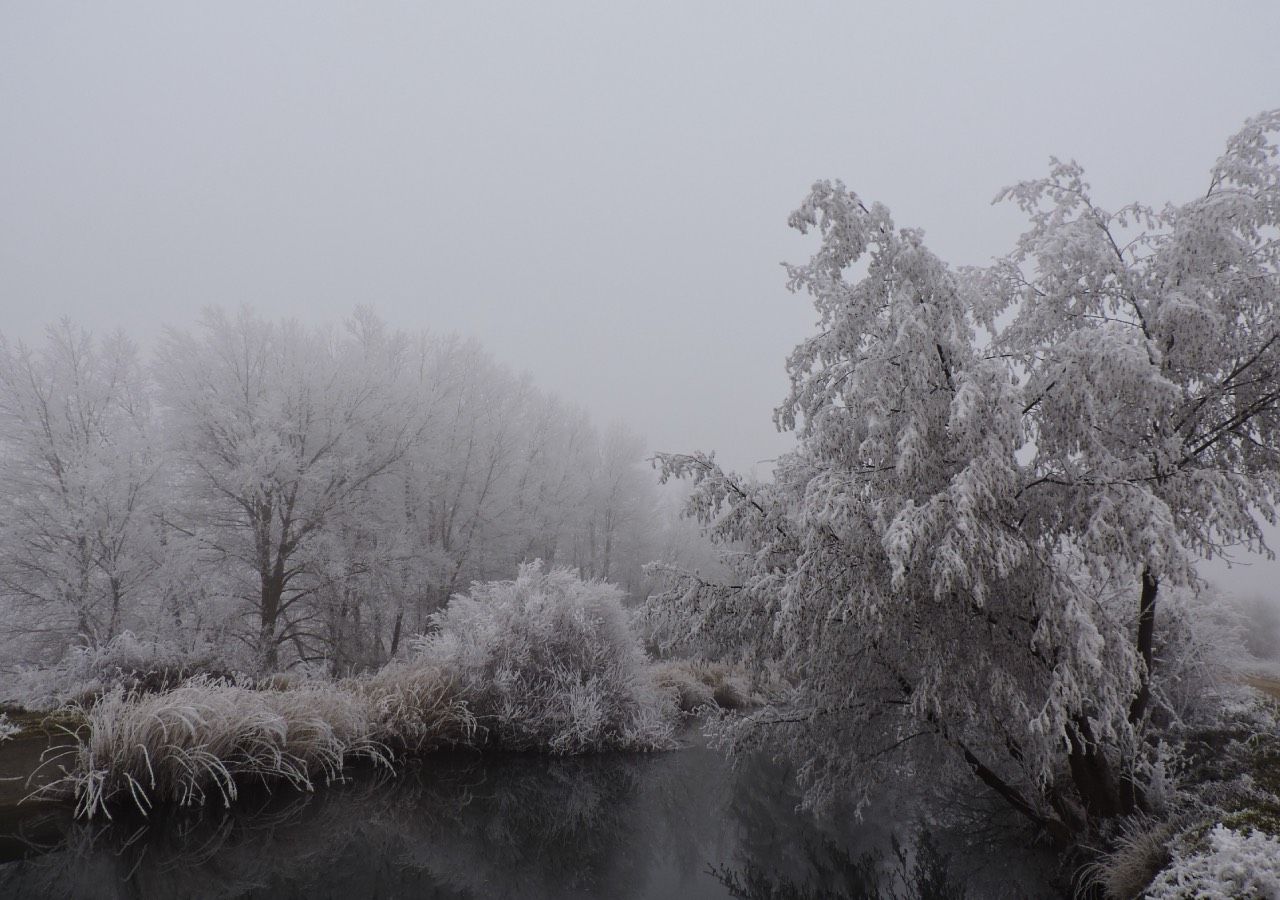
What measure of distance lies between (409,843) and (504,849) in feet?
3.00

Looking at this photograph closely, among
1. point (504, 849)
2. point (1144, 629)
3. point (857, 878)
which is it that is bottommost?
point (504, 849)

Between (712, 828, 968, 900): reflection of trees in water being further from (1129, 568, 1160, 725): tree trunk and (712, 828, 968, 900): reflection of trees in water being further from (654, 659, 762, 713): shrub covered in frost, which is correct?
(654, 659, 762, 713): shrub covered in frost

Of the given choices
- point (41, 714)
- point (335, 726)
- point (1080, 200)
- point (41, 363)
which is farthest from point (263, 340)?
point (1080, 200)

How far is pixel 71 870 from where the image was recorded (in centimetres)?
520

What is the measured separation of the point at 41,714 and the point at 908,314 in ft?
37.7

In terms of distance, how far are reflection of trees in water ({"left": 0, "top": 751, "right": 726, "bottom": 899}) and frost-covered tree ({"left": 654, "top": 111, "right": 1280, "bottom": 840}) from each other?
7.20 feet

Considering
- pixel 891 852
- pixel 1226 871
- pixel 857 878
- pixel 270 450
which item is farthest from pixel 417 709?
pixel 1226 871

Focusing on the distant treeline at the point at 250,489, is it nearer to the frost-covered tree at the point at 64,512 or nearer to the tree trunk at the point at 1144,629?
the frost-covered tree at the point at 64,512

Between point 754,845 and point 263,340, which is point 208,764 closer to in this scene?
point 754,845

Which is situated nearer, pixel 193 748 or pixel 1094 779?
pixel 1094 779

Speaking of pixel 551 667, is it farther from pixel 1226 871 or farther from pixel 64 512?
pixel 64 512

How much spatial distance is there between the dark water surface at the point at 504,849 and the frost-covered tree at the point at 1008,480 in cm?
105

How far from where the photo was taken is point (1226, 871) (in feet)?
11.0

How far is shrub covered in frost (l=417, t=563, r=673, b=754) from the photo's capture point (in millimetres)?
10164
